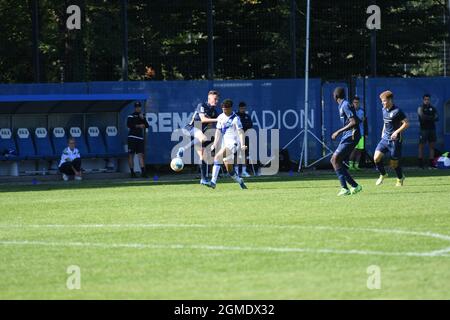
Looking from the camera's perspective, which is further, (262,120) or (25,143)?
(262,120)

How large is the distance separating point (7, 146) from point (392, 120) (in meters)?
11.5

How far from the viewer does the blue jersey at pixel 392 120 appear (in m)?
22.4

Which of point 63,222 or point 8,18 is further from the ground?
point 8,18

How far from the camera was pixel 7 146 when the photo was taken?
94.9ft

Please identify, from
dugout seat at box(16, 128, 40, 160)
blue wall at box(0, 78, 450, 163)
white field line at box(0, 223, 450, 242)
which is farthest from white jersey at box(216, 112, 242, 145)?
dugout seat at box(16, 128, 40, 160)

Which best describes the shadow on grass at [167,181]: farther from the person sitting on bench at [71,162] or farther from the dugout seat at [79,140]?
the dugout seat at [79,140]

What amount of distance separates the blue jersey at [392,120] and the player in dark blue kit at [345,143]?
6.93ft

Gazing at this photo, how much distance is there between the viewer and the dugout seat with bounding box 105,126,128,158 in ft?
98.3

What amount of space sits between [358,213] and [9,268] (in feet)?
21.5

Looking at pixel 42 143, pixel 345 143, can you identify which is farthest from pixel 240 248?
pixel 42 143

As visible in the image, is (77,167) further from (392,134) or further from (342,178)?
(342,178)
